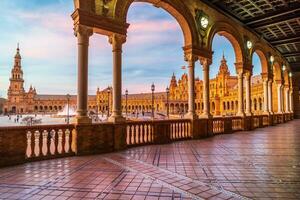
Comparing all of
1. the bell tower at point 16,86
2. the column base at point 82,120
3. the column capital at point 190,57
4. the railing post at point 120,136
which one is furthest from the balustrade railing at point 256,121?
the bell tower at point 16,86

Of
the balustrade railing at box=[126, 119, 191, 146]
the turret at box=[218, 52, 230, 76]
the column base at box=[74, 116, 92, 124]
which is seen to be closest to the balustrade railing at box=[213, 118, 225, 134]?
the balustrade railing at box=[126, 119, 191, 146]

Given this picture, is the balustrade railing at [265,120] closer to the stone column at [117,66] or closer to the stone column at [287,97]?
the stone column at [287,97]

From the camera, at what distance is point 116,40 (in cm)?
860

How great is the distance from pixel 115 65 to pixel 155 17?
1212 centimetres

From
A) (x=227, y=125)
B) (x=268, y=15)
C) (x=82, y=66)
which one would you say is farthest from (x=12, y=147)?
(x=268, y=15)

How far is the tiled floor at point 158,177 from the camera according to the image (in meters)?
3.95

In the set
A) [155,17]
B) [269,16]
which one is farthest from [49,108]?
[269,16]

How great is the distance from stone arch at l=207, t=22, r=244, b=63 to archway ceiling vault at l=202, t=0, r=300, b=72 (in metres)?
0.80

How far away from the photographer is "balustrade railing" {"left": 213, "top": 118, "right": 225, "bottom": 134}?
13563 mm

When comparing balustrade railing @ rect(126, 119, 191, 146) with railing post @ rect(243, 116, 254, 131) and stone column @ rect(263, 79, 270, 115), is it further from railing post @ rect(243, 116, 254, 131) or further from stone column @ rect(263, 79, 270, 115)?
stone column @ rect(263, 79, 270, 115)

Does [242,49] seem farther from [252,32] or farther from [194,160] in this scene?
[194,160]

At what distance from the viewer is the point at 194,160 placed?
21.2 feet

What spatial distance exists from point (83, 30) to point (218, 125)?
9743 millimetres

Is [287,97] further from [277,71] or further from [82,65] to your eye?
[82,65]
